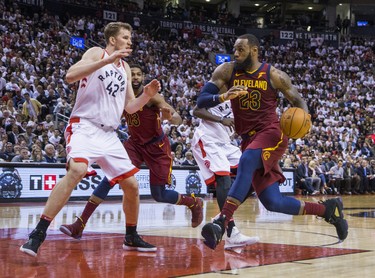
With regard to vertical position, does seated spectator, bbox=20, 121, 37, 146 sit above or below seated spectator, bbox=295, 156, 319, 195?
above

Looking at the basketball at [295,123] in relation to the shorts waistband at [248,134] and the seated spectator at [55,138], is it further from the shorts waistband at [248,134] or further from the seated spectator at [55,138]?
the seated spectator at [55,138]

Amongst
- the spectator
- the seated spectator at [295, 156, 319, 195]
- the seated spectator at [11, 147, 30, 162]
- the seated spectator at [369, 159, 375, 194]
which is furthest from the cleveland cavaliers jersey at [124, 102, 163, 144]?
Result: the seated spectator at [369, 159, 375, 194]

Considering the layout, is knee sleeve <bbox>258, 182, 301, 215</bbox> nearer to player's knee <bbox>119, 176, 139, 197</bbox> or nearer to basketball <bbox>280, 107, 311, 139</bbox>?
basketball <bbox>280, 107, 311, 139</bbox>

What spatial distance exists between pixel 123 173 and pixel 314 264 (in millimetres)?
1766

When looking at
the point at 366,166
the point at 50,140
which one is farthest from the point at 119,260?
the point at 366,166

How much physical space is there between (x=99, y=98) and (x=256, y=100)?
56.9 inches

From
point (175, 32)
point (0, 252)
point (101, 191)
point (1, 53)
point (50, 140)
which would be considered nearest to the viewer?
point (0, 252)

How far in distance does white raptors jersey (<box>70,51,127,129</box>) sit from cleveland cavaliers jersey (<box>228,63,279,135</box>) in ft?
3.81

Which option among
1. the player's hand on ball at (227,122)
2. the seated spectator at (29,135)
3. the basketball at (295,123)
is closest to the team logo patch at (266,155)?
the basketball at (295,123)

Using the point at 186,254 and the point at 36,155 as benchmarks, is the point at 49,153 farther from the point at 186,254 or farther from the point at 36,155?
the point at 186,254

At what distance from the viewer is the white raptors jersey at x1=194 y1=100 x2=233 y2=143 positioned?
809 centimetres

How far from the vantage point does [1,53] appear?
64.4 feet

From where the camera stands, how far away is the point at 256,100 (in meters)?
6.02

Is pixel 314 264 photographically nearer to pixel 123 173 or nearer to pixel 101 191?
pixel 123 173
